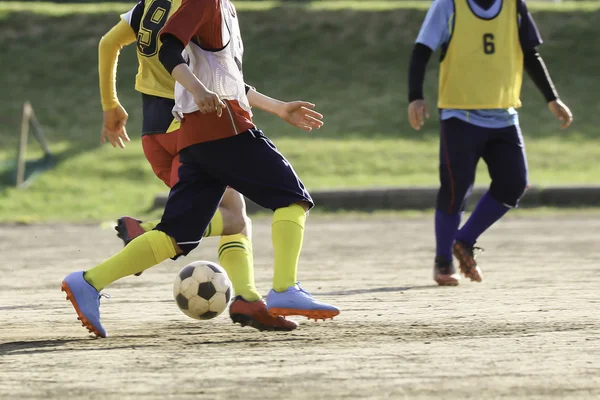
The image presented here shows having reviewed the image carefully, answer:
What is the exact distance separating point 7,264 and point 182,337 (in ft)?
13.1

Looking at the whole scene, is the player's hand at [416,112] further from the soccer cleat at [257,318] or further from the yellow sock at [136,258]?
the yellow sock at [136,258]

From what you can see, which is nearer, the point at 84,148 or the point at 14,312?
the point at 14,312

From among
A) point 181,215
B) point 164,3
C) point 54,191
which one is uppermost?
point 164,3

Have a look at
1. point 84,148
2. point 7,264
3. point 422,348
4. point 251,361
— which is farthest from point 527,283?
point 84,148

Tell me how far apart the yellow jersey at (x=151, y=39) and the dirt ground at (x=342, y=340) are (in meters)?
1.11

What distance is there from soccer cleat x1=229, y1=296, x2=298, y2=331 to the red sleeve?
45.9 inches

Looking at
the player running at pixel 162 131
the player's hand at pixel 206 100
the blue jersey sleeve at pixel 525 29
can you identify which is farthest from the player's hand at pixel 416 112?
the player's hand at pixel 206 100

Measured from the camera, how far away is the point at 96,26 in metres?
24.5

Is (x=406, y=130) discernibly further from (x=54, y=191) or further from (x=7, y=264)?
(x=7, y=264)

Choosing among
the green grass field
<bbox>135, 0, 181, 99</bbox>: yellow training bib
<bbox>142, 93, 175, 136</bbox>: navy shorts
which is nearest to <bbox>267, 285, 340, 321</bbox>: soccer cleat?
<bbox>142, 93, 175, 136</bbox>: navy shorts

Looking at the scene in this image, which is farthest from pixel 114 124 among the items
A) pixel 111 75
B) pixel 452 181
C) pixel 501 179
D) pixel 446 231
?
pixel 501 179

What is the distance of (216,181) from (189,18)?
0.71 metres

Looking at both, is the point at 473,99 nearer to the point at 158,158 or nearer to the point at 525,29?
the point at 525,29

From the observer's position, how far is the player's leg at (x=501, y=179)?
23.6ft
